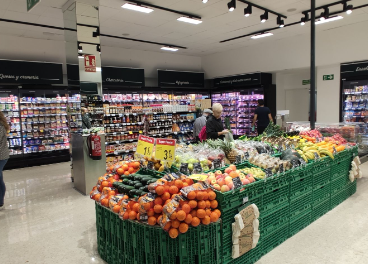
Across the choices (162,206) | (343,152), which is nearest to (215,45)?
(343,152)

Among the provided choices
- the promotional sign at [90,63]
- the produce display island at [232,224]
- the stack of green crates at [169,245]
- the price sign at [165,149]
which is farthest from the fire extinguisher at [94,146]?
the stack of green crates at [169,245]

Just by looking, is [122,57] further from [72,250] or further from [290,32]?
[72,250]

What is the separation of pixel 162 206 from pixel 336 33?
8.47 m

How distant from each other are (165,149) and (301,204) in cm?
184

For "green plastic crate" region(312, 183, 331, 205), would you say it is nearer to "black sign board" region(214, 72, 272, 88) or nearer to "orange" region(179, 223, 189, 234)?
"orange" region(179, 223, 189, 234)

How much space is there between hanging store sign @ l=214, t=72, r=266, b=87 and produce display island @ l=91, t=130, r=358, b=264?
20.3 feet

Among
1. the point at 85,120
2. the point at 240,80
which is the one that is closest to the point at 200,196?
the point at 85,120

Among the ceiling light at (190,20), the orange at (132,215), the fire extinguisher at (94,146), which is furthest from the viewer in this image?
the ceiling light at (190,20)

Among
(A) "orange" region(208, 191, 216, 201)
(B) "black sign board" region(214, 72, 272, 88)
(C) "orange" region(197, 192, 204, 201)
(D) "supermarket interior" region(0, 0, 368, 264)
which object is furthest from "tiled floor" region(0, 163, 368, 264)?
(B) "black sign board" region(214, 72, 272, 88)

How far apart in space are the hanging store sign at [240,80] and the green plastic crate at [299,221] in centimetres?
696

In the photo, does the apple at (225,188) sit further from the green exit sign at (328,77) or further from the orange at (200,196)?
the green exit sign at (328,77)

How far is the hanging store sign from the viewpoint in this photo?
995 cm

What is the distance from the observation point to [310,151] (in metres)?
3.87

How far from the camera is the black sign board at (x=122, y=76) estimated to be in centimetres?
900
